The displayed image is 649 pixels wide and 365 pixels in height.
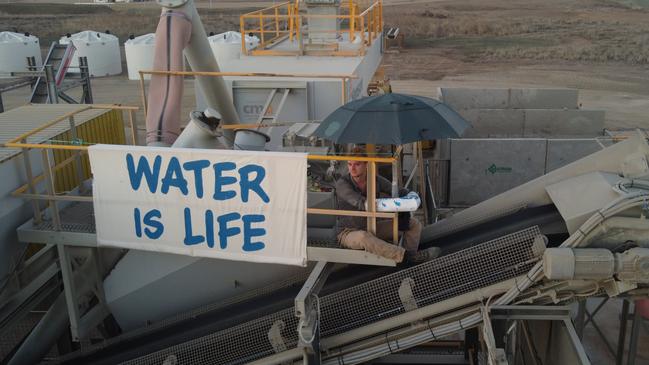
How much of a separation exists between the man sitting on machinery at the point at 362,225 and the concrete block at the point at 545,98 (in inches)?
444

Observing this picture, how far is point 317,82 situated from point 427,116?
5.95 meters

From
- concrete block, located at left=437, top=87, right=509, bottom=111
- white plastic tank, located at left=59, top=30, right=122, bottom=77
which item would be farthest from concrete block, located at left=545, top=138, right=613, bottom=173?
white plastic tank, located at left=59, top=30, right=122, bottom=77

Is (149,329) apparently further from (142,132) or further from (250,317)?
(142,132)

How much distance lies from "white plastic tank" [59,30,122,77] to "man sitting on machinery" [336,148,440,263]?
100 feet

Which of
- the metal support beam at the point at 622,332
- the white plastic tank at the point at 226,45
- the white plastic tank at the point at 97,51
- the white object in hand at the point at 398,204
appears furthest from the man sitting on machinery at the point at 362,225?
the white plastic tank at the point at 97,51

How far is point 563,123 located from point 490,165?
372 cm

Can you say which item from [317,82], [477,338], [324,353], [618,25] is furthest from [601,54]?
[324,353]

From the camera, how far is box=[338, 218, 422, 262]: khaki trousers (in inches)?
243

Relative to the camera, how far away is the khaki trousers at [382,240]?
618cm

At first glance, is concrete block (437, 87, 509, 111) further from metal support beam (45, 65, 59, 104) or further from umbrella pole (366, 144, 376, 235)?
umbrella pole (366, 144, 376, 235)

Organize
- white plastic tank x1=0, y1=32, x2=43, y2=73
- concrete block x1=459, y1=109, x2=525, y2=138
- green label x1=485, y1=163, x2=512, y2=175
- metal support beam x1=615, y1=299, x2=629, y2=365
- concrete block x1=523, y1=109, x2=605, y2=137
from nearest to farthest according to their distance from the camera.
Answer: metal support beam x1=615, y1=299, x2=629, y2=365, green label x1=485, y1=163, x2=512, y2=175, concrete block x1=523, y1=109, x2=605, y2=137, concrete block x1=459, y1=109, x2=525, y2=138, white plastic tank x1=0, y1=32, x2=43, y2=73

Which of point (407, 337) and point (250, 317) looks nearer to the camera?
point (407, 337)

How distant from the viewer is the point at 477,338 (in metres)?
8.48

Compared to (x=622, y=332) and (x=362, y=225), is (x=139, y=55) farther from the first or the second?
(x=622, y=332)
